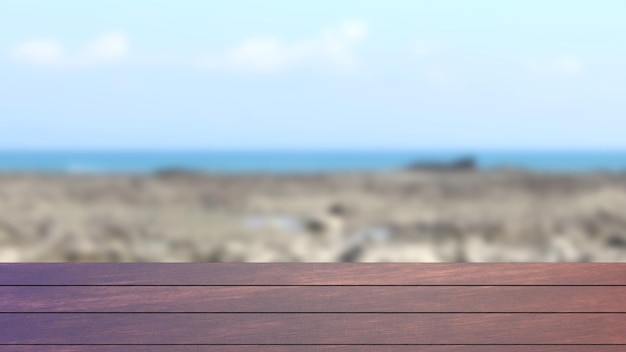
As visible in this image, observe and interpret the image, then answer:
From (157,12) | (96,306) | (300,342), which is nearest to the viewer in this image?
(300,342)

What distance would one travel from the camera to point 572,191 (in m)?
2.64

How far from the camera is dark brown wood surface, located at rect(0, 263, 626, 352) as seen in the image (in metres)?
1.61

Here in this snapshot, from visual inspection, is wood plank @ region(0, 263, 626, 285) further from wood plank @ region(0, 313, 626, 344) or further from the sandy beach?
the sandy beach

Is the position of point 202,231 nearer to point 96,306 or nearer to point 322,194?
point 322,194

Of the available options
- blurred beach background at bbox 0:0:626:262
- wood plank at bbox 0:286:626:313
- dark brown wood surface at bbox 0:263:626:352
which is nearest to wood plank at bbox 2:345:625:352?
dark brown wood surface at bbox 0:263:626:352

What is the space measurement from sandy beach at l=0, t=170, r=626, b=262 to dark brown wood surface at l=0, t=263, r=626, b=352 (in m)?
0.78

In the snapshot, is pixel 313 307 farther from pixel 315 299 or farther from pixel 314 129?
pixel 314 129

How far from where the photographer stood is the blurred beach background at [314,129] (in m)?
2.61

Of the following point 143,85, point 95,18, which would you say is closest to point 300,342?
point 143,85

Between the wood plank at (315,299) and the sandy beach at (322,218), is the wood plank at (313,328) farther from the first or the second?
the sandy beach at (322,218)

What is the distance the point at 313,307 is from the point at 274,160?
37.5 inches

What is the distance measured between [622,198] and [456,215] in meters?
0.60

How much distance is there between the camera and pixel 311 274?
1.82m

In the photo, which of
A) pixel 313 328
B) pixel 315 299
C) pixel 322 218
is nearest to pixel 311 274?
pixel 315 299
